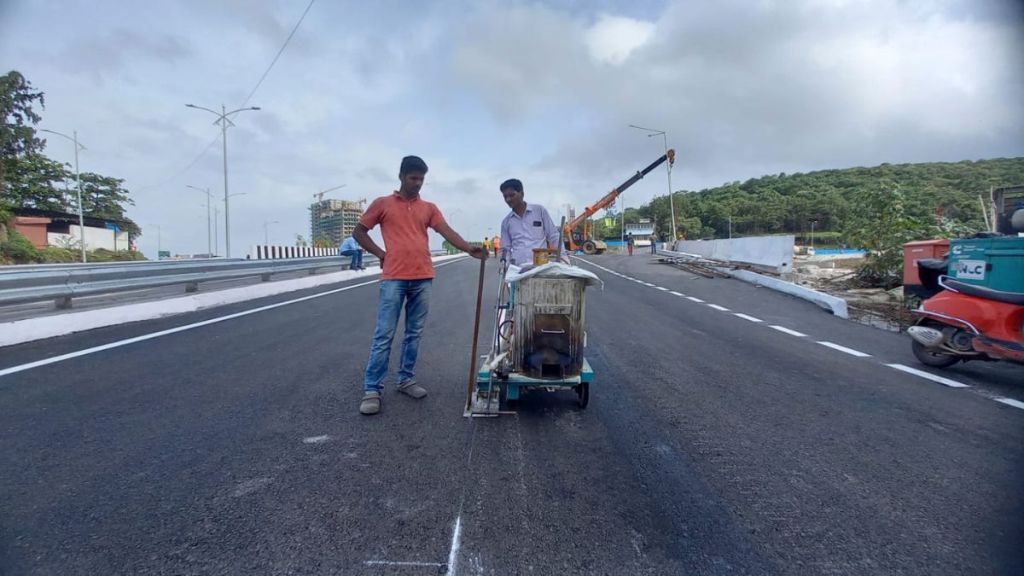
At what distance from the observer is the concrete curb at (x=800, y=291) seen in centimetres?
947

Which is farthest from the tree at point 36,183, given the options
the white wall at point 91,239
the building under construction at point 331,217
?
the building under construction at point 331,217

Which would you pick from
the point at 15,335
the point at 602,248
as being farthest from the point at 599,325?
the point at 602,248

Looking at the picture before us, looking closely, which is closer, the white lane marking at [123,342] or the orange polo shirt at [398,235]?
the orange polo shirt at [398,235]

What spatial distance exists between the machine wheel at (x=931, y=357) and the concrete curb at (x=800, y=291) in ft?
12.4

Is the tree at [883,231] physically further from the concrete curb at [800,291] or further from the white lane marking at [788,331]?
the white lane marking at [788,331]

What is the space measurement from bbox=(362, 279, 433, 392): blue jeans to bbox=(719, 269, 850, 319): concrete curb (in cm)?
822

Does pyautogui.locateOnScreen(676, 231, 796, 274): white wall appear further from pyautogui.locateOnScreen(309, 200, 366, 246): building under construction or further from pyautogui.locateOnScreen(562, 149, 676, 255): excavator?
pyautogui.locateOnScreen(309, 200, 366, 246): building under construction

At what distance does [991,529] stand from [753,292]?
11496mm

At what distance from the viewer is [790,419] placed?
3.83 m

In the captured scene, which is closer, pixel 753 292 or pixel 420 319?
pixel 420 319

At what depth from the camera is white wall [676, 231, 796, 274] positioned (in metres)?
16.2

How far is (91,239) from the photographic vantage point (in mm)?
47938

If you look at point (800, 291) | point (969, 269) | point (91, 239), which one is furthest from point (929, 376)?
point (91, 239)

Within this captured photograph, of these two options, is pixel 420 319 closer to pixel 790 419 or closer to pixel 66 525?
pixel 66 525
